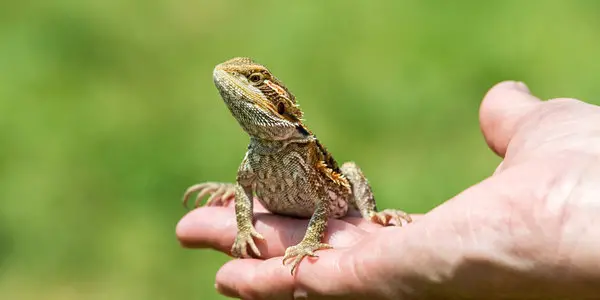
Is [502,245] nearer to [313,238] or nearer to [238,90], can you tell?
[313,238]

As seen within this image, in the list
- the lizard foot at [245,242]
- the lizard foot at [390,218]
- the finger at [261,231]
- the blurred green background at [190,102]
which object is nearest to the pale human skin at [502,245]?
the lizard foot at [245,242]

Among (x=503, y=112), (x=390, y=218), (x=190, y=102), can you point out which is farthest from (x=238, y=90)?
(x=190, y=102)

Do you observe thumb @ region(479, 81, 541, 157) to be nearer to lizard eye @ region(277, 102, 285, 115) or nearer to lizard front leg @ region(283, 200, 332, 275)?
lizard front leg @ region(283, 200, 332, 275)

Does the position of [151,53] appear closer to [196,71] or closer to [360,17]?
[196,71]

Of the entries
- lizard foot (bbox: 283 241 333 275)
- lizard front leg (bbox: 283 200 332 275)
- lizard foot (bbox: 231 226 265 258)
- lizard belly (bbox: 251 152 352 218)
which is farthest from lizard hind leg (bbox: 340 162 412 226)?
lizard foot (bbox: 231 226 265 258)

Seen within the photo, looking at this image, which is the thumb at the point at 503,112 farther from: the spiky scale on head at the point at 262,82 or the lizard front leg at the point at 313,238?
the spiky scale on head at the point at 262,82

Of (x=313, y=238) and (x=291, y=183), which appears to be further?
(x=291, y=183)
